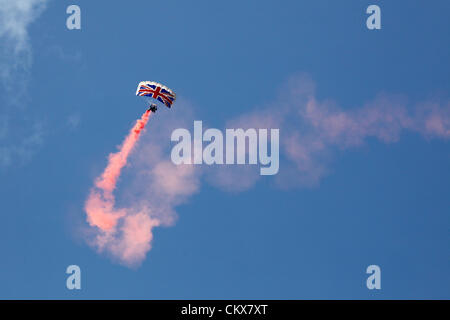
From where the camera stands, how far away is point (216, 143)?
390 feet

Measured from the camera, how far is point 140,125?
4761 inches
